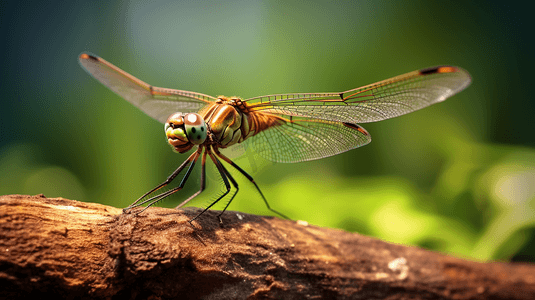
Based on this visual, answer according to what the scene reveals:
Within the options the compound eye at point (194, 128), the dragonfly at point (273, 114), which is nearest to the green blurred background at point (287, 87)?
the dragonfly at point (273, 114)

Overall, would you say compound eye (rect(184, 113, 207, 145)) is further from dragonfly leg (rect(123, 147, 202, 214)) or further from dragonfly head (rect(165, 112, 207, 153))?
dragonfly leg (rect(123, 147, 202, 214))

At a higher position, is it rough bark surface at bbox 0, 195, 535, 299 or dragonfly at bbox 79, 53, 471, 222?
dragonfly at bbox 79, 53, 471, 222

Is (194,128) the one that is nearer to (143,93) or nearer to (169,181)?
(169,181)

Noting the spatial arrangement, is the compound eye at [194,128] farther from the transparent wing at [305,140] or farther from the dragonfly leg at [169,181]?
the transparent wing at [305,140]

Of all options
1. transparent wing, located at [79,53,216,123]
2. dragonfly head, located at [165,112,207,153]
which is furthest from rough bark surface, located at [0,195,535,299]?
transparent wing, located at [79,53,216,123]

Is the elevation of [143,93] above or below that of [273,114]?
above

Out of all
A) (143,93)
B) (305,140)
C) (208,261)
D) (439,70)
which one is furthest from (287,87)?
(208,261)
